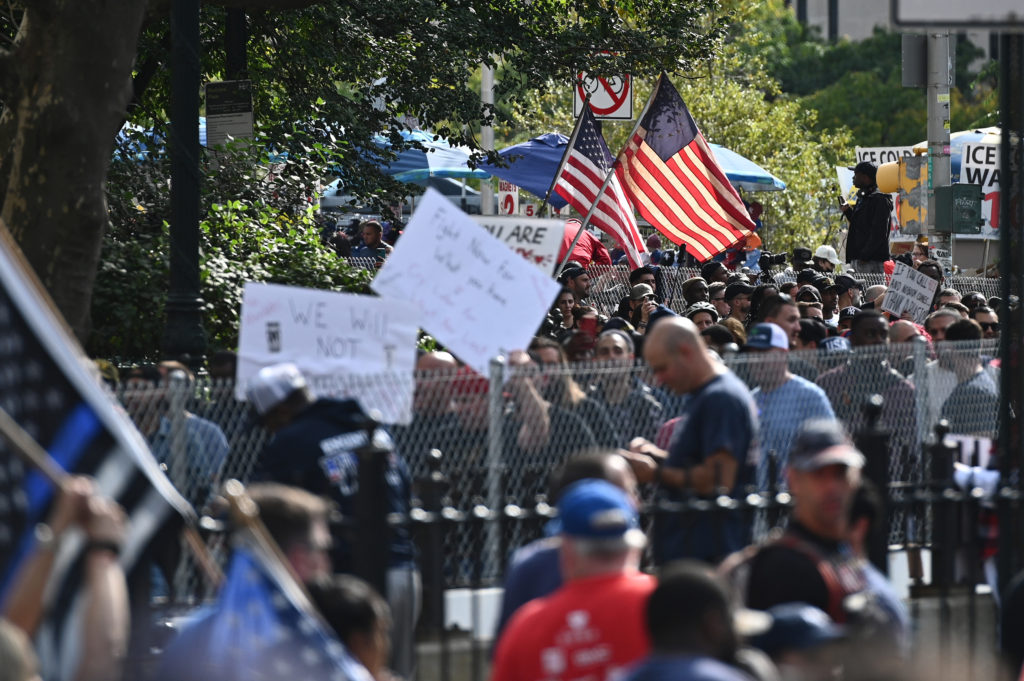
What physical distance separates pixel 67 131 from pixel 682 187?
24.6ft

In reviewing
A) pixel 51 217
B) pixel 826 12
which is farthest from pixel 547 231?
pixel 826 12

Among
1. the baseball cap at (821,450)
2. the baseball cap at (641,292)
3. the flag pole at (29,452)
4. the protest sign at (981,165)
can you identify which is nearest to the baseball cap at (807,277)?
the baseball cap at (641,292)

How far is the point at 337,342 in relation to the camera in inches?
305

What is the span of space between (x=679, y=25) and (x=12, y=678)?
1360 centimetres

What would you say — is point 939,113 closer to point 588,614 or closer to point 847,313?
point 847,313

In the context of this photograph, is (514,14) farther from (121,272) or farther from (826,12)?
(826,12)

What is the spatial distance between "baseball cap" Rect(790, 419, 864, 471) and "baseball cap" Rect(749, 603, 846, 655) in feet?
2.66

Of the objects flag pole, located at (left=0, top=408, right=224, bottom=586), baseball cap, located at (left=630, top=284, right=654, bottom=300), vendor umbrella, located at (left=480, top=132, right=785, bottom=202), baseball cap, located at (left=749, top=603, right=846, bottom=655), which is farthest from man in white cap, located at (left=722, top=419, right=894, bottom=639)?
vendor umbrella, located at (left=480, top=132, right=785, bottom=202)

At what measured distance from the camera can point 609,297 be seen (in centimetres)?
1766

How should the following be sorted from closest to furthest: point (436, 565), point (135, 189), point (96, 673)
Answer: point (96, 673), point (436, 565), point (135, 189)

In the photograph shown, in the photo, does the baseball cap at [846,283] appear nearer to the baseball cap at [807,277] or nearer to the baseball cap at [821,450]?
the baseball cap at [807,277]

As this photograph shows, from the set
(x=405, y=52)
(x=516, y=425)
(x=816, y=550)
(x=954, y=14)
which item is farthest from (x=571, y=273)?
Result: (x=816, y=550)

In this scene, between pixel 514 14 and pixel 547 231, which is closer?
pixel 547 231

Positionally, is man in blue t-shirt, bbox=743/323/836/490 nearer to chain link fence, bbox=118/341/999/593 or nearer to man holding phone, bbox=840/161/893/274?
chain link fence, bbox=118/341/999/593
